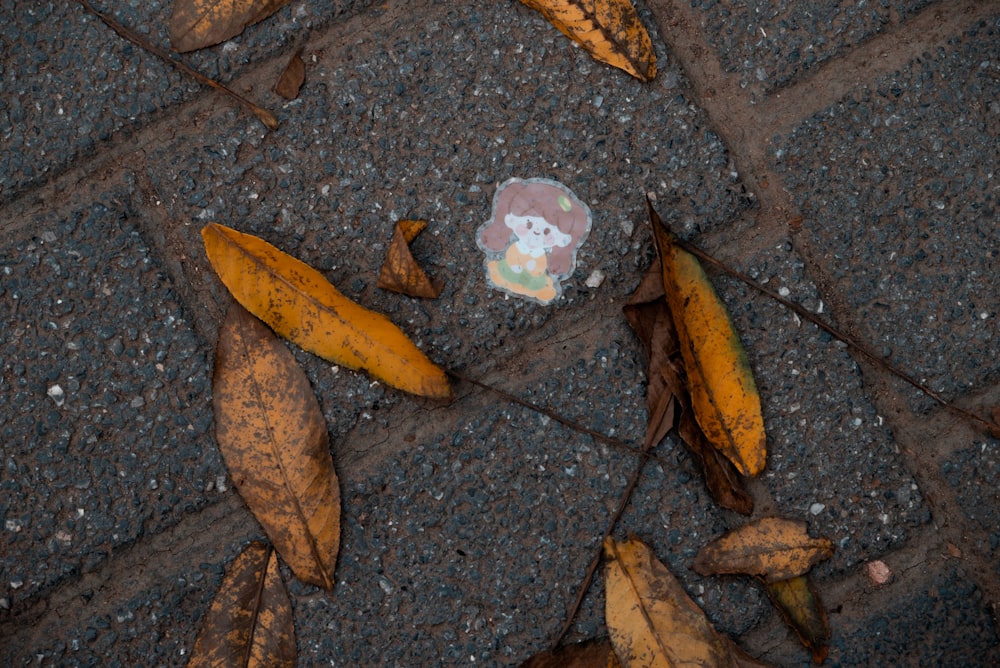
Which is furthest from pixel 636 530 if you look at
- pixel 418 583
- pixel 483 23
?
pixel 483 23

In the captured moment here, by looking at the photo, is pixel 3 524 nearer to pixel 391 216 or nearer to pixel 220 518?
pixel 220 518

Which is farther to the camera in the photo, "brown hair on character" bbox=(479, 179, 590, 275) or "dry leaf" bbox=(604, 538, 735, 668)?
"brown hair on character" bbox=(479, 179, 590, 275)

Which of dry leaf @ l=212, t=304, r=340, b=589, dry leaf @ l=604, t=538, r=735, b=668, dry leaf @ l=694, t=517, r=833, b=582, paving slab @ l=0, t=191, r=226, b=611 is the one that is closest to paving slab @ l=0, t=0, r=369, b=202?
paving slab @ l=0, t=191, r=226, b=611

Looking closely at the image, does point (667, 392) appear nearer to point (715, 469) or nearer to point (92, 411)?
point (715, 469)

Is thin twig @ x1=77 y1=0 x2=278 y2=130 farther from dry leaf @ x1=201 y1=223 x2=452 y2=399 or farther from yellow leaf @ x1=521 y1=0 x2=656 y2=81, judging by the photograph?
yellow leaf @ x1=521 y1=0 x2=656 y2=81

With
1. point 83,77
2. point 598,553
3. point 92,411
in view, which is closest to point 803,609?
point 598,553
